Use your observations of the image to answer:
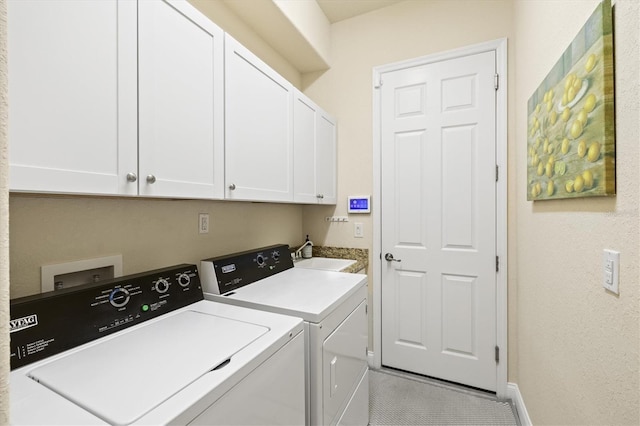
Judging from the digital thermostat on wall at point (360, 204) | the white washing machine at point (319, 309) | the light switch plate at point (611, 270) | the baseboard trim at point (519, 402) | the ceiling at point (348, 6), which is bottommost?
the baseboard trim at point (519, 402)

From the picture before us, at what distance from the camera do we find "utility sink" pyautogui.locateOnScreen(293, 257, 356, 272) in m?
2.30

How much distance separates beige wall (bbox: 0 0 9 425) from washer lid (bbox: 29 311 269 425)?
359mm

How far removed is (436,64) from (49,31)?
2340 mm

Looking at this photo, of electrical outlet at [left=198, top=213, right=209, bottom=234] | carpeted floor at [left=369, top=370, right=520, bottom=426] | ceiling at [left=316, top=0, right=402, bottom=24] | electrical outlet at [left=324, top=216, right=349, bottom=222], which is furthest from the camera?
electrical outlet at [left=324, top=216, right=349, bottom=222]

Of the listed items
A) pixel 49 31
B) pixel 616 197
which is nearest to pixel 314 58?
pixel 49 31

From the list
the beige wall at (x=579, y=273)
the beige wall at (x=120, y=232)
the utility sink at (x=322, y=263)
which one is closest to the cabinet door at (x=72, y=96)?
the beige wall at (x=120, y=232)

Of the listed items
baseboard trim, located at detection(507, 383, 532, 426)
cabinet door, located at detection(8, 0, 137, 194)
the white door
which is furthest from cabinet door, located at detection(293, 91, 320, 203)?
baseboard trim, located at detection(507, 383, 532, 426)

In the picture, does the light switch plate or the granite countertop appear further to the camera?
the granite countertop

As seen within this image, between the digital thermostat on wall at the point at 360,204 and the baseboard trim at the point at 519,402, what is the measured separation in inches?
64.0

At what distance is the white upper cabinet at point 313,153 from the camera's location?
196 cm

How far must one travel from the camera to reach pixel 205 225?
1.69 m

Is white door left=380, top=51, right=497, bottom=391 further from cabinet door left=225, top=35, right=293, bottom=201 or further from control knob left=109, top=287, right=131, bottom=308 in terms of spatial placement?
control knob left=109, top=287, right=131, bottom=308

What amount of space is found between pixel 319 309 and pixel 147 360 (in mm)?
620

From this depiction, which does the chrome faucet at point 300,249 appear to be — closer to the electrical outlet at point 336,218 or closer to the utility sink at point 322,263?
the utility sink at point 322,263
